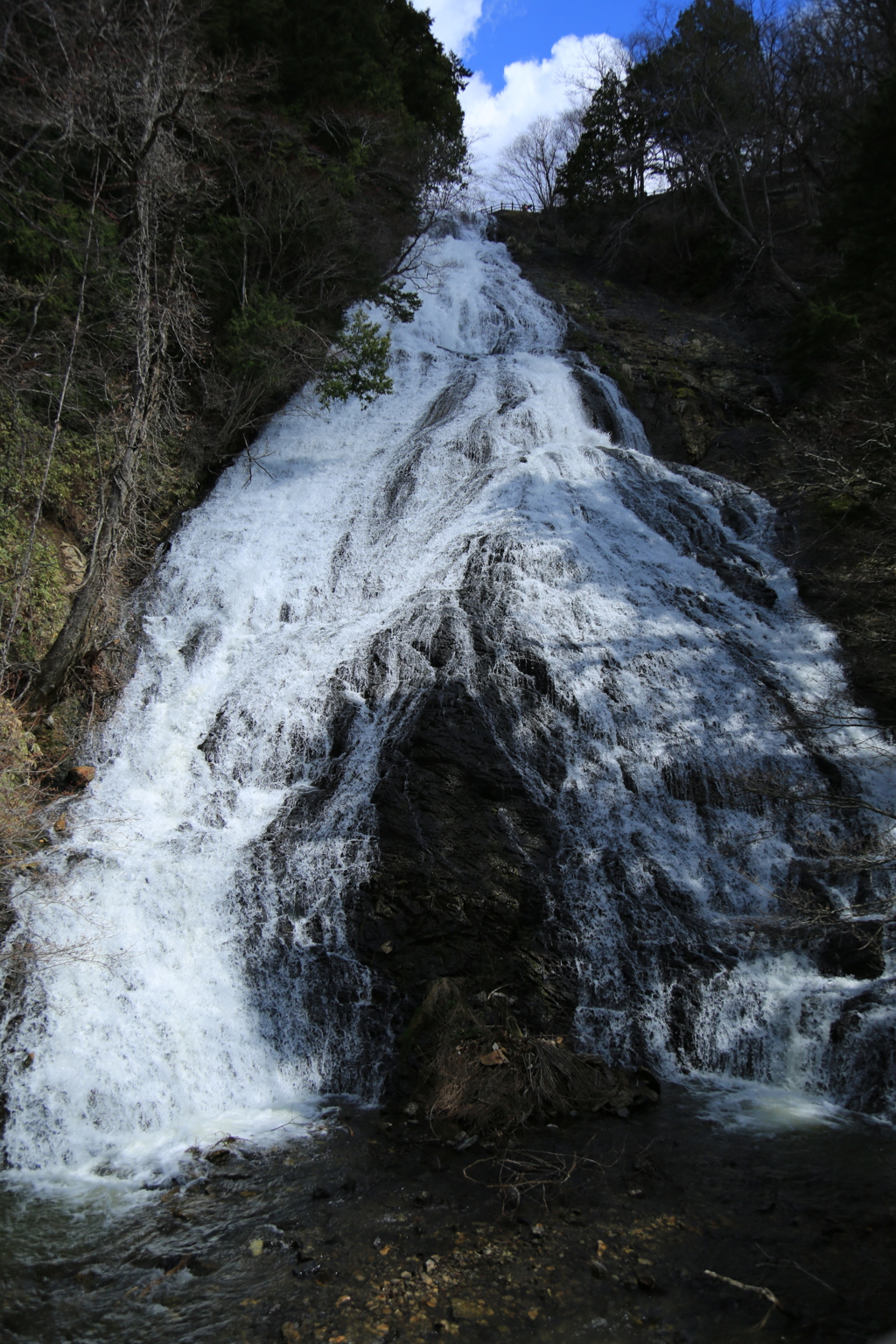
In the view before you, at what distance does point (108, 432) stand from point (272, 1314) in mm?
12013

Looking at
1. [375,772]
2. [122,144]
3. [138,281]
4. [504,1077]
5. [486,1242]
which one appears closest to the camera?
[486,1242]

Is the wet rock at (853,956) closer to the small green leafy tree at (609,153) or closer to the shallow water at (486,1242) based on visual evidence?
→ the shallow water at (486,1242)

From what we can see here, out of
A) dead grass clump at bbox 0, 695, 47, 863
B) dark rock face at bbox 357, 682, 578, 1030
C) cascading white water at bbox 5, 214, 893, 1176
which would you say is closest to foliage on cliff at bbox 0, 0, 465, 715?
dead grass clump at bbox 0, 695, 47, 863

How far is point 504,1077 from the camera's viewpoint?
20.2ft

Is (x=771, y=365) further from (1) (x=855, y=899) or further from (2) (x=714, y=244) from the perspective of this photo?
(1) (x=855, y=899)

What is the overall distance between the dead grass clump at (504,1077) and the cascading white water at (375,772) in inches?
20.3

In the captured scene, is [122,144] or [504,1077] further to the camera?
[122,144]

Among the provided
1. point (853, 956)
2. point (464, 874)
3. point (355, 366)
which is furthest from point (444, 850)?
point (355, 366)

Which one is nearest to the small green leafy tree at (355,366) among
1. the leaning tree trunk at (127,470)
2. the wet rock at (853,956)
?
the leaning tree trunk at (127,470)

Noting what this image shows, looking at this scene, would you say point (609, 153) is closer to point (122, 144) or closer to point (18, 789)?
point (122, 144)

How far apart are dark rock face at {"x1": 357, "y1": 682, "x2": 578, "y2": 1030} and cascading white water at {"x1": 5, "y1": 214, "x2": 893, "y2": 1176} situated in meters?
0.28

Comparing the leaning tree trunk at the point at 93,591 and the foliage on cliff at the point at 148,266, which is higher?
the foliage on cliff at the point at 148,266

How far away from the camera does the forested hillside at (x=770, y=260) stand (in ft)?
41.3

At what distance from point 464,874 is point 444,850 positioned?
36cm
